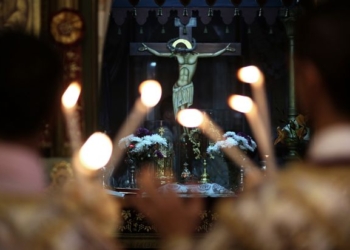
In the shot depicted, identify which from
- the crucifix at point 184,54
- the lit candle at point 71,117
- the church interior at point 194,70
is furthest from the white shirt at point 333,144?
the crucifix at point 184,54

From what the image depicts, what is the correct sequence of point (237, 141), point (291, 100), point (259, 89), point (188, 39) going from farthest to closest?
1. point (188, 39)
2. point (291, 100)
3. point (237, 141)
4. point (259, 89)

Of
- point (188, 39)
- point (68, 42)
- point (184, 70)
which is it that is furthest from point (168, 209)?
point (188, 39)

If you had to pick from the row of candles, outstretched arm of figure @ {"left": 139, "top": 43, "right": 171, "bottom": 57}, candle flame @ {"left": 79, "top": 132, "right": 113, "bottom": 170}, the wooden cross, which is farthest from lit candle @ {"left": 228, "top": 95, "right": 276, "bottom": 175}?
the wooden cross

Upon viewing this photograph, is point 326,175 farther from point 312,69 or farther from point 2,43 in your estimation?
point 2,43

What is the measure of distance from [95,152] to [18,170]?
148mm

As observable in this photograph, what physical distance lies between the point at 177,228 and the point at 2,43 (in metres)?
0.47

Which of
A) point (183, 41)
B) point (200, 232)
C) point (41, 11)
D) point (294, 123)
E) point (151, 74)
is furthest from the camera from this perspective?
point (151, 74)

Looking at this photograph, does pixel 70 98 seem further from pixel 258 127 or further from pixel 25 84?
pixel 258 127

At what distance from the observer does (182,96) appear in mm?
7742

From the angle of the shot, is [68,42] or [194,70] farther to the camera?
[194,70]

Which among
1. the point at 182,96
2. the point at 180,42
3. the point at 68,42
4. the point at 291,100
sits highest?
the point at 180,42

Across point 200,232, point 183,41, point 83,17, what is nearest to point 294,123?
point 200,232

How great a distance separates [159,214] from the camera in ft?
4.70

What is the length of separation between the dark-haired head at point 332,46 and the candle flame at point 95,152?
42cm
